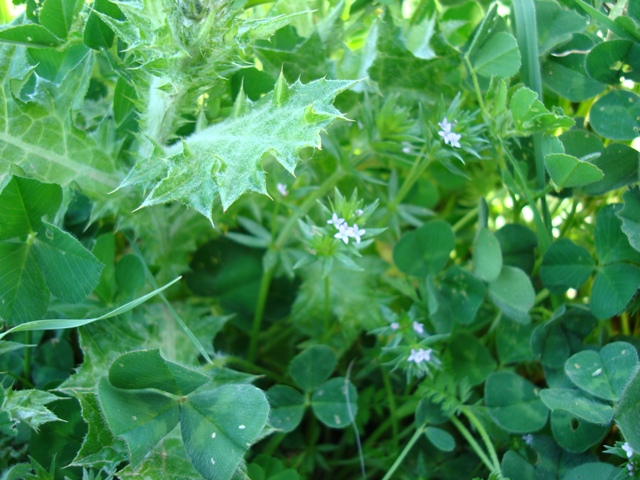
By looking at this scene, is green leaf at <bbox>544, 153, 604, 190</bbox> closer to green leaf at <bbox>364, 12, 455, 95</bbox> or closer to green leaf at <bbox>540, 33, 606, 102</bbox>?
green leaf at <bbox>540, 33, 606, 102</bbox>

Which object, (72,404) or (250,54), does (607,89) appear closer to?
(250,54)

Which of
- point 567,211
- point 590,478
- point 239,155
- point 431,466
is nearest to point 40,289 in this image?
point 239,155

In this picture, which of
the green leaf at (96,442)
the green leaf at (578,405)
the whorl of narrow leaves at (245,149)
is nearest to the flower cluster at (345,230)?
the whorl of narrow leaves at (245,149)

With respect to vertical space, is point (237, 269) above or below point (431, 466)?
above

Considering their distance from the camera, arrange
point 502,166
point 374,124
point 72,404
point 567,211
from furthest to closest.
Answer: point 567,211, point 374,124, point 502,166, point 72,404

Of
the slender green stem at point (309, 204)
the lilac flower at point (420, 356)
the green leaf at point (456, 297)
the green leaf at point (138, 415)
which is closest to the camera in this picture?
the green leaf at point (138, 415)

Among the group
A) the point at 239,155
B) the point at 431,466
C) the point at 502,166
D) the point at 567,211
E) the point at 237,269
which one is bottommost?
the point at 431,466

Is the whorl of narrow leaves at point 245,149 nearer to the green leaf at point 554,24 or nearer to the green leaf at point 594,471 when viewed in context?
the green leaf at point 554,24
